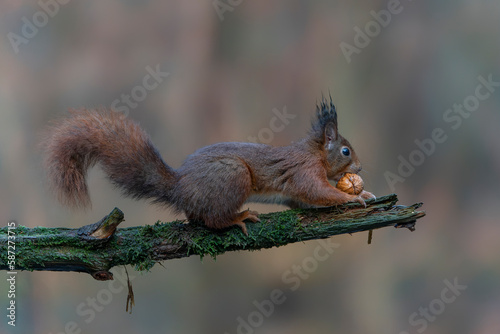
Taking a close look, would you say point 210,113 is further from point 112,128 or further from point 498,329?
point 498,329

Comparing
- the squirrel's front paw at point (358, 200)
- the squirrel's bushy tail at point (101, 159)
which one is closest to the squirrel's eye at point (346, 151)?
the squirrel's front paw at point (358, 200)

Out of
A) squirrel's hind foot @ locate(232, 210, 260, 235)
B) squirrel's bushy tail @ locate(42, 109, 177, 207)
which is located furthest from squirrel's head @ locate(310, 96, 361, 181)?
squirrel's bushy tail @ locate(42, 109, 177, 207)

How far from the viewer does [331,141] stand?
9.01 feet

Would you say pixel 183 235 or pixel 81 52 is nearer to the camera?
pixel 183 235

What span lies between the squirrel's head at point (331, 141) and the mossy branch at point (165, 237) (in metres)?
0.33

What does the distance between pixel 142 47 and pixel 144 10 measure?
0.33 metres

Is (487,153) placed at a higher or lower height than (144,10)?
lower

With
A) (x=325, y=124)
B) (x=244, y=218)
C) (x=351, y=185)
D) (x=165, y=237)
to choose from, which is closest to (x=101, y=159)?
(x=165, y=237)

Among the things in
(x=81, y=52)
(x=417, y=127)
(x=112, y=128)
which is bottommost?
(x=112, y=128)

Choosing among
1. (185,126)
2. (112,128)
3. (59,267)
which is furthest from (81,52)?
(59,267)

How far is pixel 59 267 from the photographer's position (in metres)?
2.38

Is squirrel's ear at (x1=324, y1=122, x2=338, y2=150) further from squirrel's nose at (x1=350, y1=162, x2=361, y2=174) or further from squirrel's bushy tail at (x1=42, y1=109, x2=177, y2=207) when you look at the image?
squirrel's bushy tail at (x1=42, y1=109, x2=177, y2=207)

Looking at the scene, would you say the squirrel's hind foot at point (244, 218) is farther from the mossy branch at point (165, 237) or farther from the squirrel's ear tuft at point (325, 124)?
the squirrel's ear tuft at point (325, 124)

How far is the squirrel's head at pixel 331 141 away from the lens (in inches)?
107
